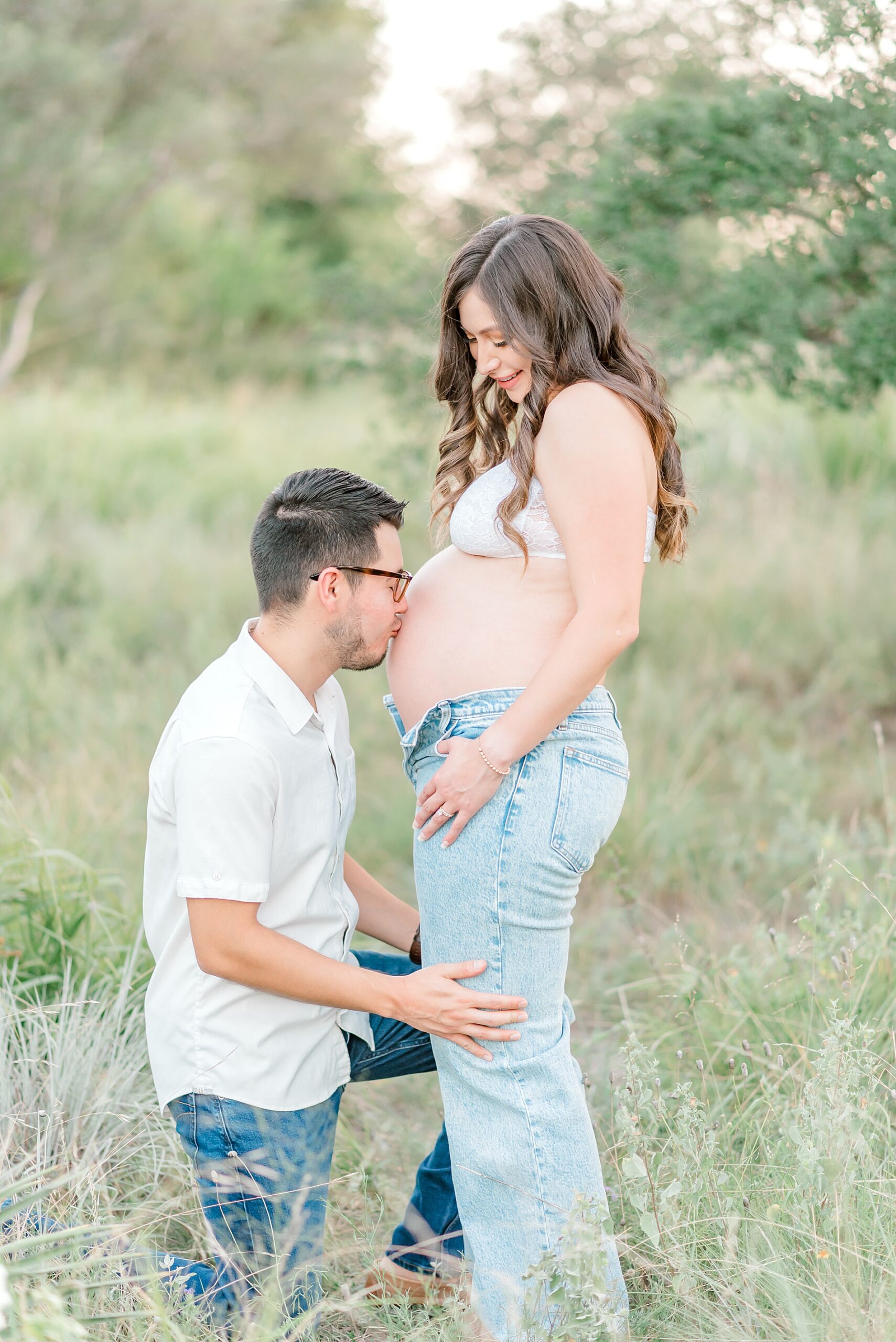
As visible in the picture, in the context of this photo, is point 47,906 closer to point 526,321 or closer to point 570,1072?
point 570,1072

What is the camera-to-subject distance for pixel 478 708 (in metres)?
2.11

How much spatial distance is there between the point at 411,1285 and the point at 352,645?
1349 millimetres

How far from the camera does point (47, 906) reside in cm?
317

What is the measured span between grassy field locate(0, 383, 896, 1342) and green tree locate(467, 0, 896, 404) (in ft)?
1.79

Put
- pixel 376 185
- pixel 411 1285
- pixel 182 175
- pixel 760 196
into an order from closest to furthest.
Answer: pixel 411 1285
pixel 760 196
pixel 182 175
pixel 376 185

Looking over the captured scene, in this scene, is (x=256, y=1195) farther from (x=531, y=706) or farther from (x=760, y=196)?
(x=760, y=196)

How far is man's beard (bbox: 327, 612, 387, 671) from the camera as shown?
2.22m

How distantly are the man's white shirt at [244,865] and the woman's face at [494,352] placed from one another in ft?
2.36

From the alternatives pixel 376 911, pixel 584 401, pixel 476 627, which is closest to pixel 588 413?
pixel 584 401

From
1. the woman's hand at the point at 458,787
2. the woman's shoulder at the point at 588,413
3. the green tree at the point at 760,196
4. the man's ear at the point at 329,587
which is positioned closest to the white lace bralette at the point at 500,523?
the woman's shoulder at the point at 588,413

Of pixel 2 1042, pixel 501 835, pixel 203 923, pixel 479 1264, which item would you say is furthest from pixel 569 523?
pixel 2 1042

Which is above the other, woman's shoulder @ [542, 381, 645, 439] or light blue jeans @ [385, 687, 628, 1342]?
woman's shoulder @ [542, 381, 645, 439]

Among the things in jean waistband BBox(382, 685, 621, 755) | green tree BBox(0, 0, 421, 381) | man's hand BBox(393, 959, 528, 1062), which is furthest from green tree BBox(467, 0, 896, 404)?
green tree BBox(0, 0, 421, 381)

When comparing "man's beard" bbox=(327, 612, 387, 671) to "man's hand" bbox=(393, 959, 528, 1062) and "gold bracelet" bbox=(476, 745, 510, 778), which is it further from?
"man's hand" bbox=(393, 959, 528, 1062)
